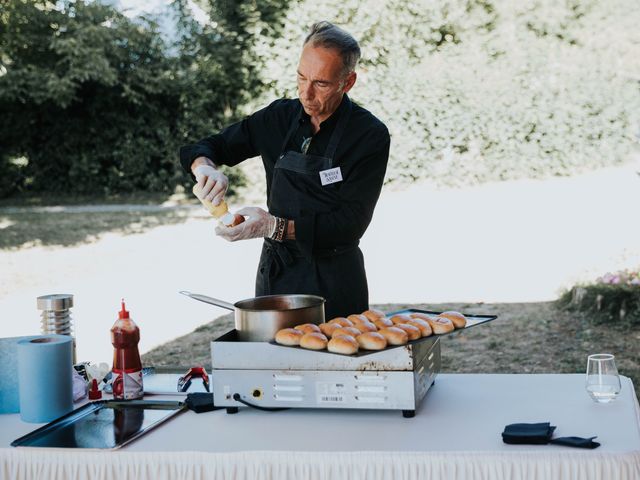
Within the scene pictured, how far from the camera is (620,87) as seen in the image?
12.9m

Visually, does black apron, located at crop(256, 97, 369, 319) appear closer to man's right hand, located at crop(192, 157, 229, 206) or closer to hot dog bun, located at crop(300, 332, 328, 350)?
man's right hand, located at crop(192, 157, 229, 206)

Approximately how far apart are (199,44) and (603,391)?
13757 mm

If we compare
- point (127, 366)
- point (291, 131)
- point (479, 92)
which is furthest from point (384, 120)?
point (127, 366)

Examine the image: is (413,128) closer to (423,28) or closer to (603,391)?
(423,28)

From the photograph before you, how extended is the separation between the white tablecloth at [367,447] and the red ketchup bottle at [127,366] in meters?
0.23

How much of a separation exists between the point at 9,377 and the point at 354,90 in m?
11.7

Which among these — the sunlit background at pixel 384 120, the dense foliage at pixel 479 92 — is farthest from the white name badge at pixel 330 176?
the dense foliage at pixel 479 92

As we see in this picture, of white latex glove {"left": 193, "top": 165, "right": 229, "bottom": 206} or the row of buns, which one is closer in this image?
the row of buns

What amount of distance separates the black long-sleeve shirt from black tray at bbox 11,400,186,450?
2.34 feet

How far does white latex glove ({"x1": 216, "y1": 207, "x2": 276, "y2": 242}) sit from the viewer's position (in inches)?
90.4

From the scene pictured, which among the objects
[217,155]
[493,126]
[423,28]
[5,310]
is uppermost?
[423,28]

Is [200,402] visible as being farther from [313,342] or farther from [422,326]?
[422,326]

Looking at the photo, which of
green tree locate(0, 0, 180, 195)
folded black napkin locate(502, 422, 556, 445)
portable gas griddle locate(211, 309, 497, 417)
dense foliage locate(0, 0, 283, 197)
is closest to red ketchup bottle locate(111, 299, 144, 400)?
portable gas griddle locate(211, 309, 497, 417)

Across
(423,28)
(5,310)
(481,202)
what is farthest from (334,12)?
(5,310)
